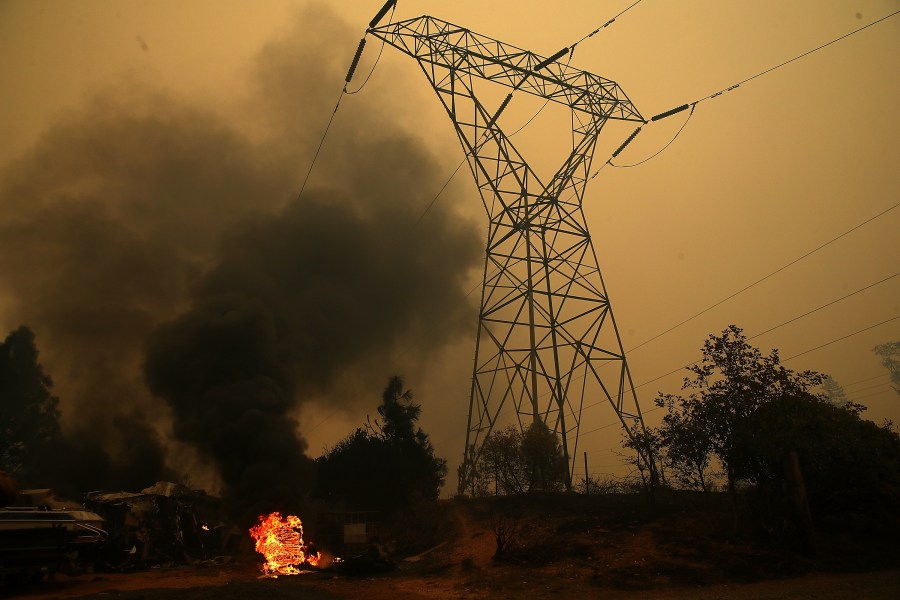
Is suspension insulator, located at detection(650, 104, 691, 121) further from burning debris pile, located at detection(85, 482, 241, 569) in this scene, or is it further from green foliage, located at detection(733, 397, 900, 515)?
burning debris pile, located at detection(85, 482, 241, 569)

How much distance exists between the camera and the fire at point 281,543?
971 inches

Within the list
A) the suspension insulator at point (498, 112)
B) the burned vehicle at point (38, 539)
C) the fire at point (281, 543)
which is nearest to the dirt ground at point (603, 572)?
the burned vehicle at point (38, 539)

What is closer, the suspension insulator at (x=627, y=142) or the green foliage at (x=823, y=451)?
the green foliage at (x=823, y=451)

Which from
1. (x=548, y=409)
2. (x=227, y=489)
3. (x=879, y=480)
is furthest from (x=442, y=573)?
(x=227, y=489)

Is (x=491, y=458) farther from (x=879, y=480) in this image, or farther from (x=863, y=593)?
(x=863, y=593)

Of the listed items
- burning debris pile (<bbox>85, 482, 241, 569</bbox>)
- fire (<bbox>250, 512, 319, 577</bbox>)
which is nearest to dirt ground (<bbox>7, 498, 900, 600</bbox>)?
fire (<bbox>250, 512, 319, 577</bbox>)

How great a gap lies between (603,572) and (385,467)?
26.6 metres

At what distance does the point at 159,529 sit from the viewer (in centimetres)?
2706

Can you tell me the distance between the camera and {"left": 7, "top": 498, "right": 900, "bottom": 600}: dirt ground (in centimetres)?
1552

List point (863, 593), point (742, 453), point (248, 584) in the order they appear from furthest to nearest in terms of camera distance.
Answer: point (742, 453), point (248, 584), point (863, 593)

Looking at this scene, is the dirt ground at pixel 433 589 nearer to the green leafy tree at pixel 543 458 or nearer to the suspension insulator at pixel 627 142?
the green leafy tree at pixel 543 458

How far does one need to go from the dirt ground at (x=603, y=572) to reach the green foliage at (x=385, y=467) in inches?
661

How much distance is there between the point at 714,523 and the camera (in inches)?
762

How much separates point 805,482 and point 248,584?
17042 millimetres
